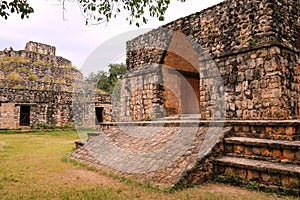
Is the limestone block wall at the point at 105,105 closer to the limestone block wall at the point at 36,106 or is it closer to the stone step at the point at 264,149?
the limestone block wall at the point at 36,106

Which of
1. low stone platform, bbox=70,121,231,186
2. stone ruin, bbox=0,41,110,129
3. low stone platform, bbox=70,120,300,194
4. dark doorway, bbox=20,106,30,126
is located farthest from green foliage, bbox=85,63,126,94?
low stone platform, bbox=70,120,300,194

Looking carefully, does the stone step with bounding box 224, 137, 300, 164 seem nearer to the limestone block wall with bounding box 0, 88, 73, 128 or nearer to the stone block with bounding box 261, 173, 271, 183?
the stone block with bounding box 261, 173, 271, 183

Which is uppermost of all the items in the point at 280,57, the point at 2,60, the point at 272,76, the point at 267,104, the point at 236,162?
the point at 2,60

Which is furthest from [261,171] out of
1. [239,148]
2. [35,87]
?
[35,87]

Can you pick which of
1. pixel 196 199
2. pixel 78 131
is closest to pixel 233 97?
pixel 196 199

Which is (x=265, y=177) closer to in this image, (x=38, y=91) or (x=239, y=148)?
(x=239, y=148)

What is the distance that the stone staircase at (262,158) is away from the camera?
12.3 feet

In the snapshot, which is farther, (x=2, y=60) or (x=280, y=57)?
(x=2, y=60)

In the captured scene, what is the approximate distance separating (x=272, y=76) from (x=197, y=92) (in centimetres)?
525

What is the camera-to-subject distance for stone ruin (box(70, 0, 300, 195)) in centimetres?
427

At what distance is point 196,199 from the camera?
3561mm

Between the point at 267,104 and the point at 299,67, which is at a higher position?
the point at 299,67

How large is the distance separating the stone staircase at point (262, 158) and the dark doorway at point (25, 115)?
16108mm

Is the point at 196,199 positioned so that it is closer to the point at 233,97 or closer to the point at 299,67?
the point at 233,97
